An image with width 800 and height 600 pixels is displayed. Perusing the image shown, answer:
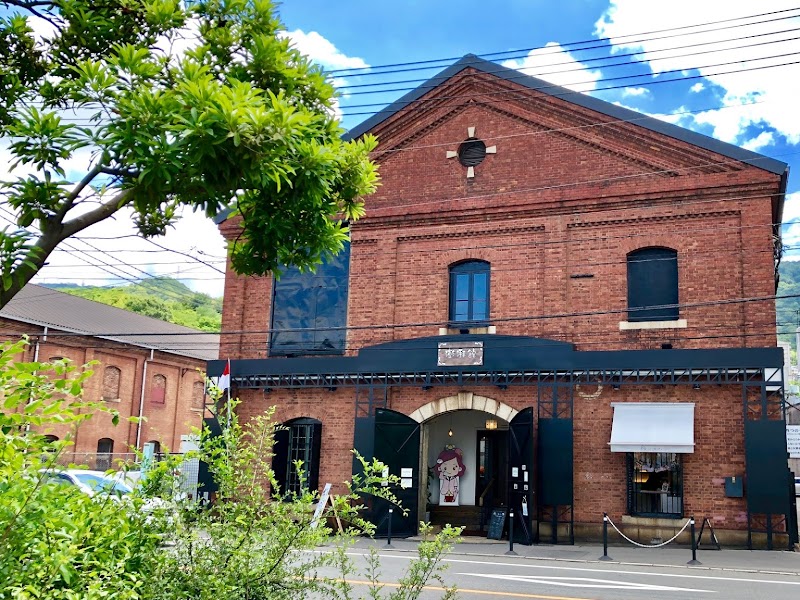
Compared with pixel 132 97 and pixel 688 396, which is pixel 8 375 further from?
pixel 688 396

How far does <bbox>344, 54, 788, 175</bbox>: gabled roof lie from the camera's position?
19.2 metres

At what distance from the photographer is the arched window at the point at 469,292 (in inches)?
850

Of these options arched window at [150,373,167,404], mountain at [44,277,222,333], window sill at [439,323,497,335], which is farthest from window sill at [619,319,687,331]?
mountain at [44,277,222,333]

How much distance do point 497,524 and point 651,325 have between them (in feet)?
20.2

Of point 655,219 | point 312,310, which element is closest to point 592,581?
point 655,219

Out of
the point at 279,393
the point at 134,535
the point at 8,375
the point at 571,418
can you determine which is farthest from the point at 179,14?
the point at 279,393

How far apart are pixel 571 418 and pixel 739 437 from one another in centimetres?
371

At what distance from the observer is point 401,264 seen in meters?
22.6

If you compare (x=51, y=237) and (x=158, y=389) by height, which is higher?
(x=158, y=389)

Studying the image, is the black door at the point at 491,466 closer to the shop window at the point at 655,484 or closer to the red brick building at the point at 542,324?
the red brick building at the point at 542,324

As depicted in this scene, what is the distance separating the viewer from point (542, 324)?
20.7 metres

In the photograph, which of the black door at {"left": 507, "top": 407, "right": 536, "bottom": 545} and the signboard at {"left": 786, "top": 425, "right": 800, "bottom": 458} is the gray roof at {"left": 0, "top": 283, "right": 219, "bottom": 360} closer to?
the black door at {"left": 507, "top": 407, "right": 536, "bottom": 545}

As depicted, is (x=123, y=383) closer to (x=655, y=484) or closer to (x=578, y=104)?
(x=578, y=104)

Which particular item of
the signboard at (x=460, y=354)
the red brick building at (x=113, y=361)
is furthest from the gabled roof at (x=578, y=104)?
the red brick building at (x=113, y=361)
